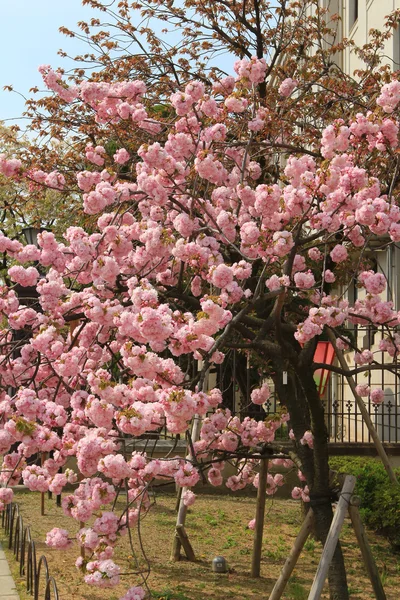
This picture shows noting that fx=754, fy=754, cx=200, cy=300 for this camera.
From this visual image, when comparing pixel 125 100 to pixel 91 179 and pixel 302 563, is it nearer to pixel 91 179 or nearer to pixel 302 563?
pixel 91 179

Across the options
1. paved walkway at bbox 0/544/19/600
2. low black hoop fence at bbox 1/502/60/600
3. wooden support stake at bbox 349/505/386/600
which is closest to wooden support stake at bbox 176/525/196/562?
low black hoop fence at bbox 1/502/60/600

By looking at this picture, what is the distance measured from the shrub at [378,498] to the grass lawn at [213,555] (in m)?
0.22

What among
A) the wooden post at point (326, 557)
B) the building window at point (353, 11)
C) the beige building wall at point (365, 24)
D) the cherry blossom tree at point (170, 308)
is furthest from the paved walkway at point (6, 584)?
the building window at point (353, 11)

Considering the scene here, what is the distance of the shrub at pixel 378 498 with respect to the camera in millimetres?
8531

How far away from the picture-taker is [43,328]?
213 inches

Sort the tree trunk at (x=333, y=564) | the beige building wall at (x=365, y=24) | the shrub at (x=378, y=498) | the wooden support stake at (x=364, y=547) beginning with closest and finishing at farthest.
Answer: the wooden support stake at (x=364, y=547)
the tree trunk at (x=333, y=564)
the shrub at (x=378, y=498)
the beige building wall at (x=365, y=24)

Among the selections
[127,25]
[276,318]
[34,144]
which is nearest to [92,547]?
[276,318]

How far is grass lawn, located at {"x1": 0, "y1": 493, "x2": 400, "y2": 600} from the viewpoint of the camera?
6.95 meters

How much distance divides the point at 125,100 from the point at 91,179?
1.44 meters

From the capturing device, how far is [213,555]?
828cm

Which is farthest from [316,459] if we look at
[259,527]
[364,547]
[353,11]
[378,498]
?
[353,11]

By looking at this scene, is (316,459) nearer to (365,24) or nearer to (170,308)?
(170,308)

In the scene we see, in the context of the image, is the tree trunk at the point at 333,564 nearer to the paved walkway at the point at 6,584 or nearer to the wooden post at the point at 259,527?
the wooden post at the point at 259,527

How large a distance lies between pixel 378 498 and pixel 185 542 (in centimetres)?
254
